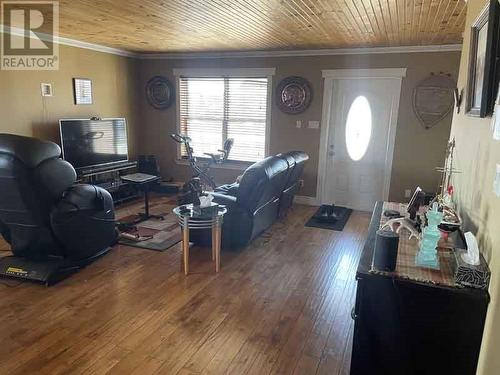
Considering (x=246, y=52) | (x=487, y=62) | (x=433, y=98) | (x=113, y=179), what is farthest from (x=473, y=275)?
(x=113, y=179)

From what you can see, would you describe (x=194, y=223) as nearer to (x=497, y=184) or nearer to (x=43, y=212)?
(x=43, y=212)

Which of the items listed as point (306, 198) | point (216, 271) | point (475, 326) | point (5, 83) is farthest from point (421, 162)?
point (5, 83)

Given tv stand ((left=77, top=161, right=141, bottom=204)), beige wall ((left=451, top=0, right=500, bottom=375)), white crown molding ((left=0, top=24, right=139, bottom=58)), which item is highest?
white crown molding ((left=0, top=24, right=139, bottom=58))

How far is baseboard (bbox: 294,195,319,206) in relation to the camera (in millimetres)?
6043

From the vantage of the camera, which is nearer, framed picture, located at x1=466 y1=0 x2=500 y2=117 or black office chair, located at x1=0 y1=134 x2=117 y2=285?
framed picture, located at x1=466 y1=0 x2=500 y2=117

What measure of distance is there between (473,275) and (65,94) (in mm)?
5504

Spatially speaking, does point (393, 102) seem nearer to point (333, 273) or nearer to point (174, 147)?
point (333, 273)

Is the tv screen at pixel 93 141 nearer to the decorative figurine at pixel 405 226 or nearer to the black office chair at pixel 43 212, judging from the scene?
the black office chair at pixel 43 212

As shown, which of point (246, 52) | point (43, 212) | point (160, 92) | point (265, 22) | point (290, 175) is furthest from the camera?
point (160, 92)

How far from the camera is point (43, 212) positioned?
3.09 meters

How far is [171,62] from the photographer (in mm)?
6566

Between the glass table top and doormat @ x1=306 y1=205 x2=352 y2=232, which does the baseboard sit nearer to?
doormat @ x1=306 y1=205 x2=352 y2=232

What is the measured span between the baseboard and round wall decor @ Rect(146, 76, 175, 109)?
2862 millimetres

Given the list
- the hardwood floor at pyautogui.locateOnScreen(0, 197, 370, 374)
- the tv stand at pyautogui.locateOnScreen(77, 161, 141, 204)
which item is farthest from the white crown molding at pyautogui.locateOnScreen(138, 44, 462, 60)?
the hardwood floor at pyautogui.locateOnScreen(0, 197, 370, 374)
